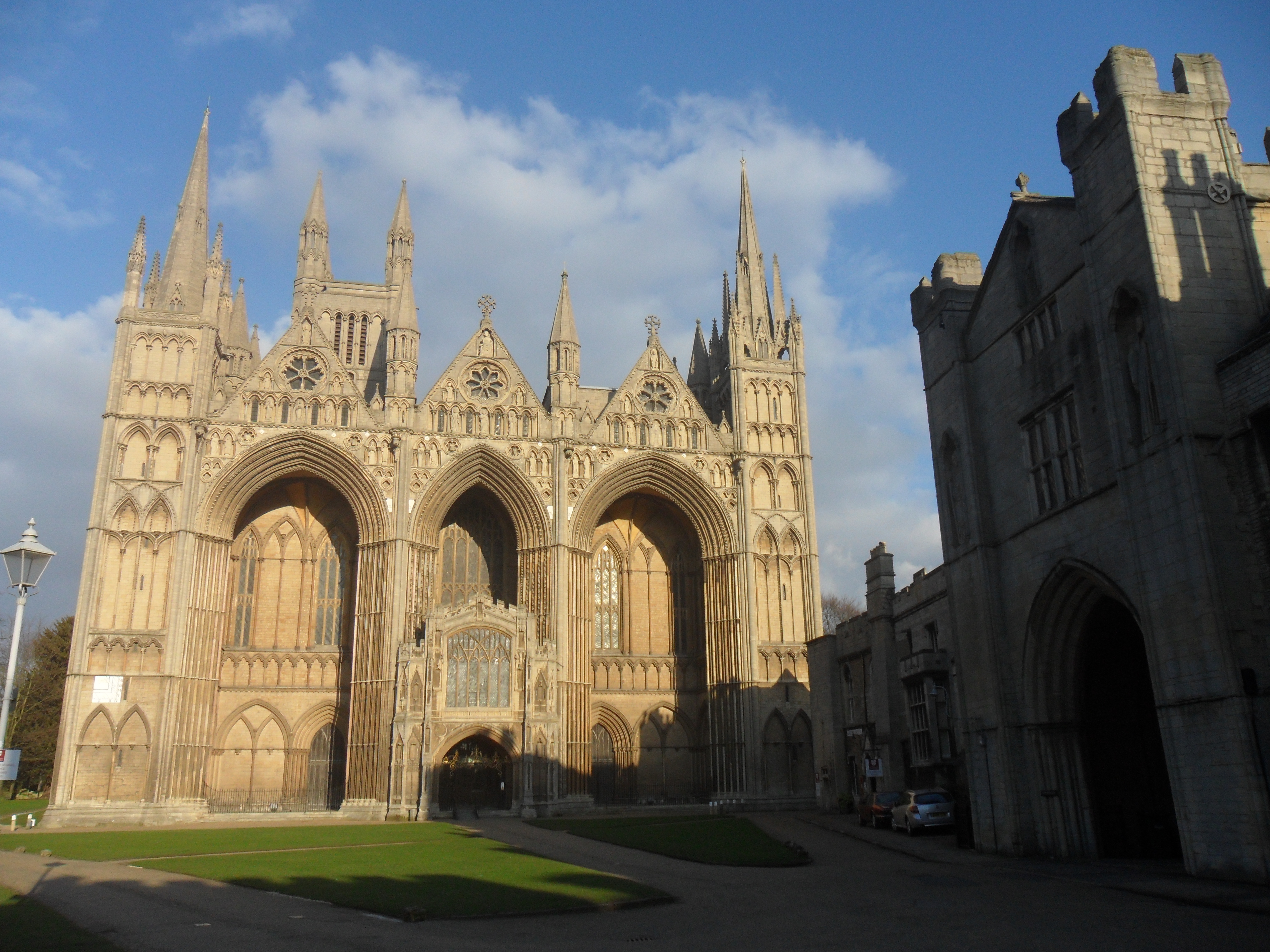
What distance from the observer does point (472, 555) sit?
45.7 metres

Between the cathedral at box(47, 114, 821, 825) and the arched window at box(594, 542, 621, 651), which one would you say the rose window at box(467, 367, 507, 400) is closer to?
the cathedral at box(47, 114, 821, 825)

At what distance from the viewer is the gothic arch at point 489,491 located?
41.9 meters

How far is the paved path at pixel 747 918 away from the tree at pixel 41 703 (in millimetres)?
48372

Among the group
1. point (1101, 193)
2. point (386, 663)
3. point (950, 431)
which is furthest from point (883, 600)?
point (386, 663)

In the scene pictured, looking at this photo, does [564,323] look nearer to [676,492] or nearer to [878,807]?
[676,492]

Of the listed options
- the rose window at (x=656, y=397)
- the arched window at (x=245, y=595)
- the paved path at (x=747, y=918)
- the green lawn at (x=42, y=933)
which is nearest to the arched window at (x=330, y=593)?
the arched window at (x=245, y=595)

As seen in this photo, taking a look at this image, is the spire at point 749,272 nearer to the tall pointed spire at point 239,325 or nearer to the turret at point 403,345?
the turret at point 403,345

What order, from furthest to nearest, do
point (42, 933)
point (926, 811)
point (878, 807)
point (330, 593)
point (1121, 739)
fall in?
point (330, 593), point (878, 807), point (926, 811), point (1121, 739), point (42, 933)

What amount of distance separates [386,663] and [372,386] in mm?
19082

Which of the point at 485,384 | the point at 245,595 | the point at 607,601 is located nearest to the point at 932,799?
the point at 607,601

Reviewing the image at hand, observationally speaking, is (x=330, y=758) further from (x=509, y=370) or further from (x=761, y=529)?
(x=761, y=529)

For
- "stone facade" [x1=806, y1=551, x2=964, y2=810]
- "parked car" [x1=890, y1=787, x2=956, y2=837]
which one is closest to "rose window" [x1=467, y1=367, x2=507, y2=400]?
"stone facade" [x1=806, y1=551, x2=964, y2=810]

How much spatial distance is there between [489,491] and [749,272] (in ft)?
56.8

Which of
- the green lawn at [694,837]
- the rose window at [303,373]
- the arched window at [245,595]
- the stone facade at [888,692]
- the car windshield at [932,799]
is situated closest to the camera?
the green lawn at [694,837]
